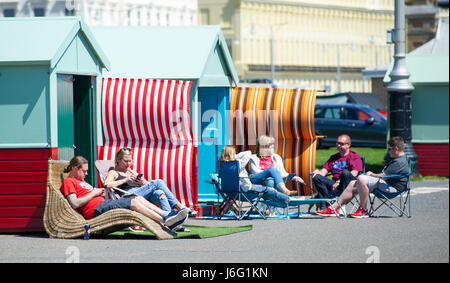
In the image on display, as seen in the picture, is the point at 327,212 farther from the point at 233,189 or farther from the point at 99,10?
the point at 99,10

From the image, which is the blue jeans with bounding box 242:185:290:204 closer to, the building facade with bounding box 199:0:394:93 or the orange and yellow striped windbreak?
the orange and yellow striped windbreak

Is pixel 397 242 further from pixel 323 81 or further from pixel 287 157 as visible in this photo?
pixel 323 81

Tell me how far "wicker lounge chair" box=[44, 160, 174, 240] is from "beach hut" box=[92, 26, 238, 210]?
1.80 m

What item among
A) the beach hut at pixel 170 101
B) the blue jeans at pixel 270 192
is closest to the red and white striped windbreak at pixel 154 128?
the beach hut at pixel 170 101

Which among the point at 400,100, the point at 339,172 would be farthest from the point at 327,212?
the point at 400,100

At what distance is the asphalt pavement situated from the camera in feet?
34.8

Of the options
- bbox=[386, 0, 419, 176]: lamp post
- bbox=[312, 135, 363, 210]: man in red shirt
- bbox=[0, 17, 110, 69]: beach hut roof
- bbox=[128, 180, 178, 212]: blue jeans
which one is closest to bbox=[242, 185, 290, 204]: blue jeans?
bbox=[312, 135, 363, 210]: man in red shirt

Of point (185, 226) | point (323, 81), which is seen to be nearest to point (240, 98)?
point (185, 226)

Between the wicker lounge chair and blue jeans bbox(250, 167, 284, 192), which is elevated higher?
blue jeans bbox(250, 167, 284, 192)

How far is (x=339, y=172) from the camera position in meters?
15.2

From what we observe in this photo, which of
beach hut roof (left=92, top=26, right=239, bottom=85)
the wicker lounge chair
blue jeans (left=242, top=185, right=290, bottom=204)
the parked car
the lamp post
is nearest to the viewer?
the wicker lounge chair

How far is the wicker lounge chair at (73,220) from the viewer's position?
12398 mm

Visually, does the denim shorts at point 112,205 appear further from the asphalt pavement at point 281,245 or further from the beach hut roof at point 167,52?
the beach hut roof at point 167,52

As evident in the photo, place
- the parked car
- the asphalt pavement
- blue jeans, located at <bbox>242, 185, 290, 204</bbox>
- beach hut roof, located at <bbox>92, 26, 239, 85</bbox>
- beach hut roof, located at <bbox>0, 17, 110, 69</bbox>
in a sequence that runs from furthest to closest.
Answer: the parked car, beach hut roof, located at <bbox>92, 26, 239, 85</bbox>, blue jeans, located at <bbox>242, 185, 290, 204</bbox>, beach hut roof, located at <bbox>0, 17, 110, 69</bbox>, the asphalt pavement
